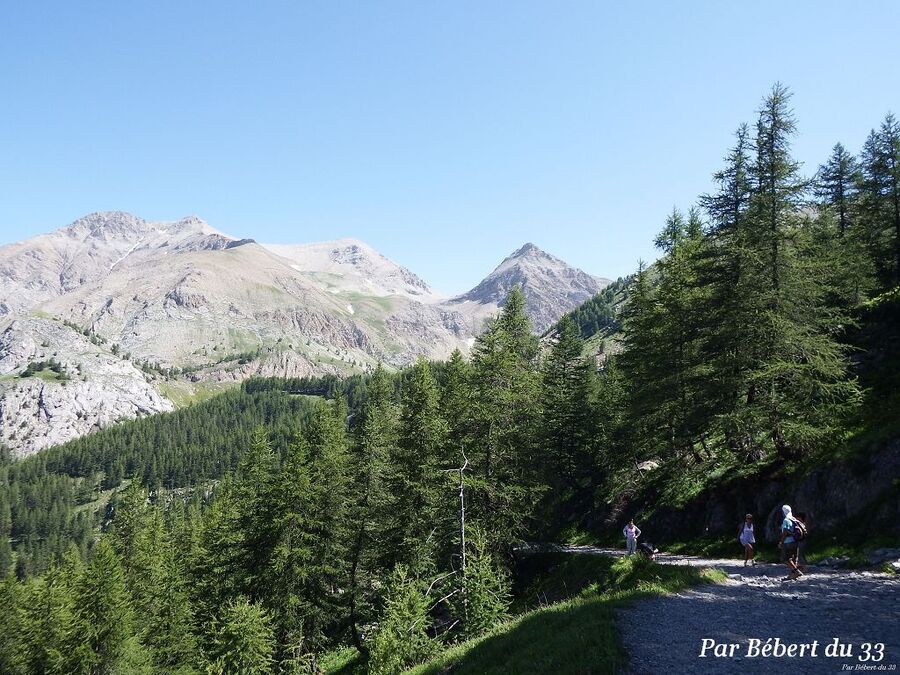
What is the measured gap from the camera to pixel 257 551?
3216 cm

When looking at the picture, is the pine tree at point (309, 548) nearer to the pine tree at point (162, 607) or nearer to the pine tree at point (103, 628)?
the pine tree at point (162, 607)

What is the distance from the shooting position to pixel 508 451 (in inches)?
1099

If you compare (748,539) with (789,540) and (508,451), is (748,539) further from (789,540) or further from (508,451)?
(508,451)

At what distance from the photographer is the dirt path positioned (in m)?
10.1

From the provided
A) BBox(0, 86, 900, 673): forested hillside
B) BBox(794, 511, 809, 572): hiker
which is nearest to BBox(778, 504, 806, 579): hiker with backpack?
BBox(794, 511, 809, 572): hiker

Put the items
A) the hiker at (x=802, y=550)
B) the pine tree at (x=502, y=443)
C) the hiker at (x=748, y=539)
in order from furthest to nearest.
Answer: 1. the pine tree at (x=502, y=443)
2. the hiker at (x=748, y=539)
3. the hiker at (x=802, y=550)

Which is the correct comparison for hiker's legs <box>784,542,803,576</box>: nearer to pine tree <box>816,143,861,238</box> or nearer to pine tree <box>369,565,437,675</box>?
pine tree <box>369,565,437,675</box>

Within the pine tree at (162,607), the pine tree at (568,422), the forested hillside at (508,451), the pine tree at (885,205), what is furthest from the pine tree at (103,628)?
the pine tree at (885,205)

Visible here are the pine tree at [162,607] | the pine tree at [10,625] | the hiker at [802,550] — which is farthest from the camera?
the pine tree at [10,625]

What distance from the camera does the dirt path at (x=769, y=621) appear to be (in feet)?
33.0

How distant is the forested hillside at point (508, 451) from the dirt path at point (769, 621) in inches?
213

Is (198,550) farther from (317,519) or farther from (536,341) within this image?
(536,341)

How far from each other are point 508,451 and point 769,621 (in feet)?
54.0

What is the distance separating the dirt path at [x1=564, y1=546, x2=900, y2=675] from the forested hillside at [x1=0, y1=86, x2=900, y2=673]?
5.42 meters
